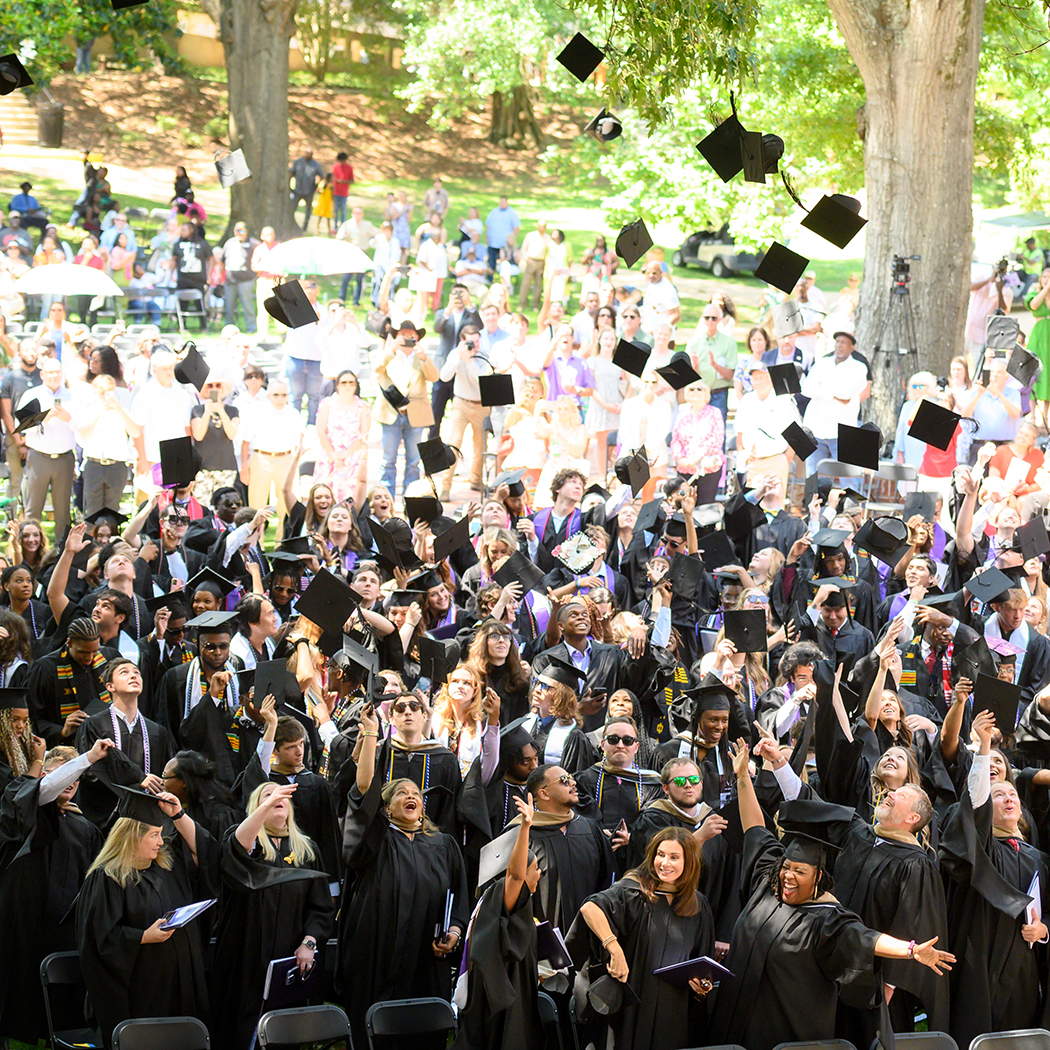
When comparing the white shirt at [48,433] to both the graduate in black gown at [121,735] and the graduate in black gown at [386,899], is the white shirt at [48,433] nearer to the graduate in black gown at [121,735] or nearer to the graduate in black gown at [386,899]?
the graduate in black gown at [121,735]

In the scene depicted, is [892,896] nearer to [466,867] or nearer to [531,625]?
[466,867]

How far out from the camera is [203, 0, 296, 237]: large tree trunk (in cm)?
2286

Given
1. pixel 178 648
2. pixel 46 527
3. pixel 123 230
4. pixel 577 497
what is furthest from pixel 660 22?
pixel 123 230

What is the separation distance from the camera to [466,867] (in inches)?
260

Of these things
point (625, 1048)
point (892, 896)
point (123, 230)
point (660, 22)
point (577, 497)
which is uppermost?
point (660, 22)

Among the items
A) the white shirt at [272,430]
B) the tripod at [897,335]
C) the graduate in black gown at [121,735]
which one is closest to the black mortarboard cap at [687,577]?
the graduate in black gown at [121,735]

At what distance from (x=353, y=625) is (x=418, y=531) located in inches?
82.6

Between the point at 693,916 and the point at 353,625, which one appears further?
the point at 353,625

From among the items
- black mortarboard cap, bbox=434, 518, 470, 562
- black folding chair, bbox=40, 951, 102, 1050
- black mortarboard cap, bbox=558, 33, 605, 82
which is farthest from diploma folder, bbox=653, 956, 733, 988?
black mortarboard cap, bbox=558, 33, 605, 82

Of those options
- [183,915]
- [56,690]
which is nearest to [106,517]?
[56,690]

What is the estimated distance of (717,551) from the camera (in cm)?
982

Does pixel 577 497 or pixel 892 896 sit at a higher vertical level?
pixel 577 497

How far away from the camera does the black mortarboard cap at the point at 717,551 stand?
386 inches

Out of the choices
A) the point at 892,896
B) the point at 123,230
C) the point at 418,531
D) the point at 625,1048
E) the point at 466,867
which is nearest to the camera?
the point at 625,1048
